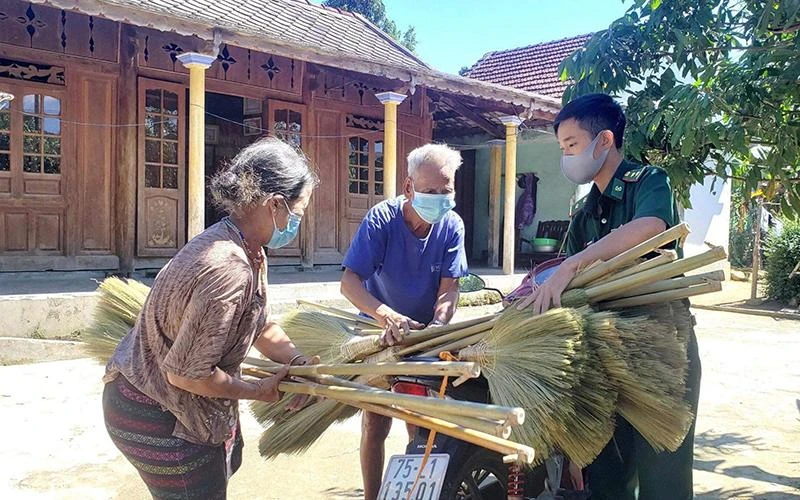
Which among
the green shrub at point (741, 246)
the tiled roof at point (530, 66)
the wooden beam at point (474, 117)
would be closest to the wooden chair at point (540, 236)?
the wooden beam at point (474, 117)

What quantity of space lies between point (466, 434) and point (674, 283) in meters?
0.76

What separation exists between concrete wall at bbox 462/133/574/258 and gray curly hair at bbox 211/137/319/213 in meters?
11.7

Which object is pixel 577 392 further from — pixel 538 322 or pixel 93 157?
pixel 93 157

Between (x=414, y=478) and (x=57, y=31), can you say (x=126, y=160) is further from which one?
(x=414, y=478)

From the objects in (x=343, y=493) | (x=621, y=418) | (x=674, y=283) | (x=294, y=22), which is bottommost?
(x=343, y=493)

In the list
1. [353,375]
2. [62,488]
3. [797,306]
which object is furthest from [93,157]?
[797,306]

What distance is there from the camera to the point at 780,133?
2.71 metres

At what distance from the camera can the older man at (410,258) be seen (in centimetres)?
279

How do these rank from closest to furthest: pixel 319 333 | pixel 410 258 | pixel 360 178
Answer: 1. pixel 319 333
2. pixel 410 258
3. pixel 360 178

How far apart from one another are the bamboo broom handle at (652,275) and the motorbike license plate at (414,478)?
0.65 metres

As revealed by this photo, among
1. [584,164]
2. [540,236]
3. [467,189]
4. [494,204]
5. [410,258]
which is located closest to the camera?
[584,164]

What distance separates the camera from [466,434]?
5.31 feet

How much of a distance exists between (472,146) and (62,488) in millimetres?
11446

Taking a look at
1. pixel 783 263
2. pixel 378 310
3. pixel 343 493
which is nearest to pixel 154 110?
pixel 343 493
